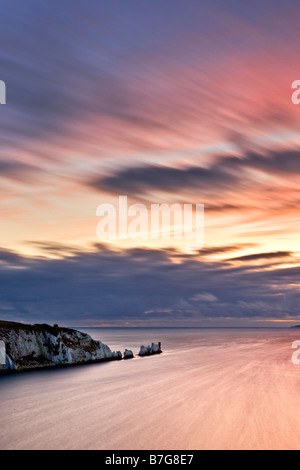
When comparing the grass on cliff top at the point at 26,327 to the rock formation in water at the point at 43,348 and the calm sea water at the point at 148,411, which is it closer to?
the rock formation in water at the point at 43,348

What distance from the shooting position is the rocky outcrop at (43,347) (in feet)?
261

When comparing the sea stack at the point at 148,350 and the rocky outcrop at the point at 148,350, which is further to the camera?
the rocky outcrop at the point at 148,350

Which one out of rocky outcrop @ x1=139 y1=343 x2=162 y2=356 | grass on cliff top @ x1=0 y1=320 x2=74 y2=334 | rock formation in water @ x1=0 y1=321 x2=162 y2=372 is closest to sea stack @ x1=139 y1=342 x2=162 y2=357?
rocky outcrop @ x1=139 y1=343 x2=162 y2=356

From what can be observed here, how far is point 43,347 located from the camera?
88.9 meters

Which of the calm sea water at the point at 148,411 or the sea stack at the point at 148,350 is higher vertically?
the calm sea water at the point at 148,411

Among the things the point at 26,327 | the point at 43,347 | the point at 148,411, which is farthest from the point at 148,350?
the point at 148,411

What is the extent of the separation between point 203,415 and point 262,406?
905 centimetres

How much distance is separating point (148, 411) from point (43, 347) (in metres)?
48.6

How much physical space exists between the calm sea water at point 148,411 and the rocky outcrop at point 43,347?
210 inches

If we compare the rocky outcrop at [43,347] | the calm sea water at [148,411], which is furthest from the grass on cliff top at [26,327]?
the calm sea water at [148,411]

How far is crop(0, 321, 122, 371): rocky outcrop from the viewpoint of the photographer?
79500mm

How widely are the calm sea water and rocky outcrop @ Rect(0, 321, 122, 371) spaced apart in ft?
17.5

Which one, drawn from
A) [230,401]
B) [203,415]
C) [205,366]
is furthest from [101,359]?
[203,415]
